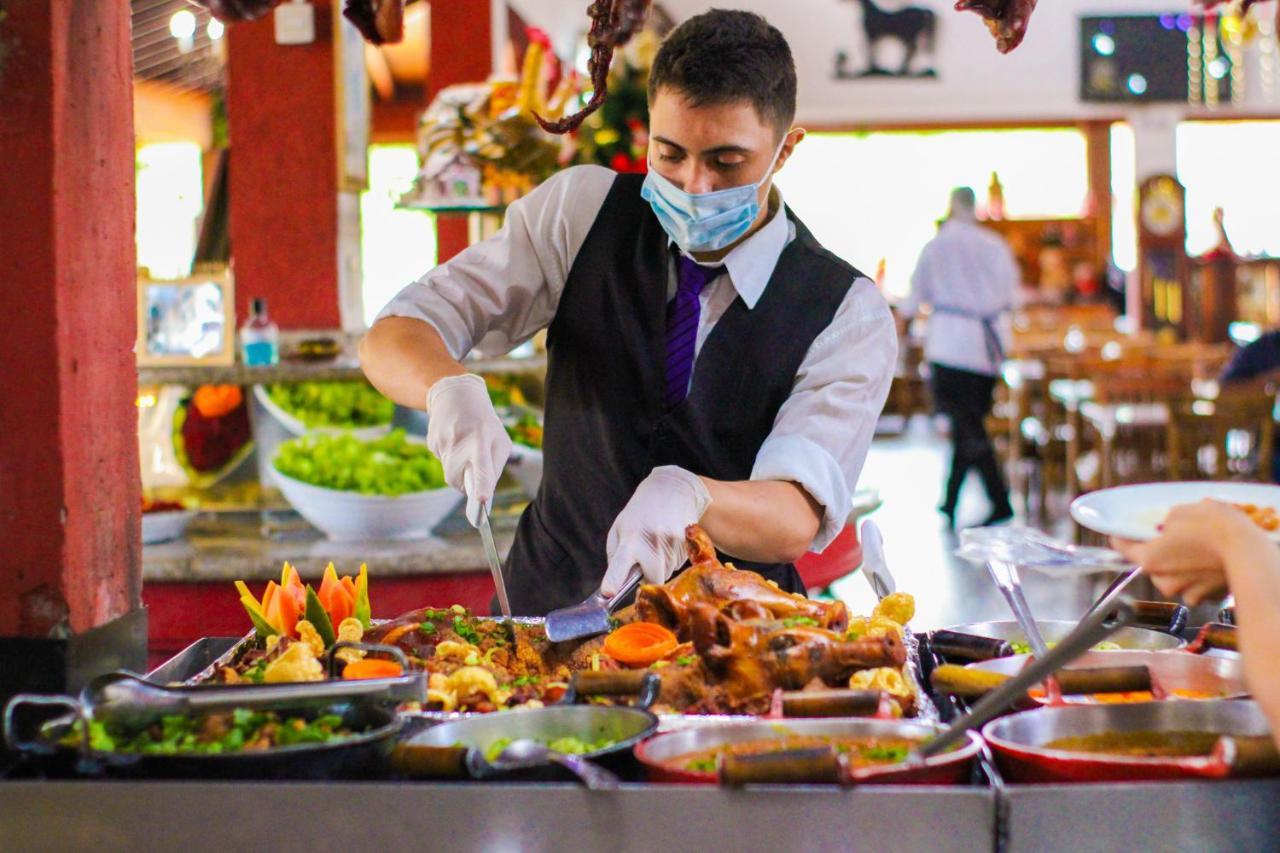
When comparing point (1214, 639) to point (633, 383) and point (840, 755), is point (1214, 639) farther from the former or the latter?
point (633, 383)

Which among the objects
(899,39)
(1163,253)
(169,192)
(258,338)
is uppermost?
(899,39)

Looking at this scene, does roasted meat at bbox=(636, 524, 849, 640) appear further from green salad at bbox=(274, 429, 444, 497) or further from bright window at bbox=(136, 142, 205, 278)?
bright window at bbox=(136, 142, 205, 278)

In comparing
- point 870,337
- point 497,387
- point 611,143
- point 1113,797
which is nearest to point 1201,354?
point 611,143

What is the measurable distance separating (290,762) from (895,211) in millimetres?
15170

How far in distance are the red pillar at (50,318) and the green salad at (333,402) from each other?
2.49 metres

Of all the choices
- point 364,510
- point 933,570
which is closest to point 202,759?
point 364,510

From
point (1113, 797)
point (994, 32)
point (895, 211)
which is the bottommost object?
point (1113, 797)

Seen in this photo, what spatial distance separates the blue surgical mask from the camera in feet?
7.52

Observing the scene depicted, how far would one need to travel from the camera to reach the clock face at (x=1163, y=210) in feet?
46.8

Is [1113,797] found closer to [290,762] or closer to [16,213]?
[290,762]

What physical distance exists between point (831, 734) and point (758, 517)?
0.66 m

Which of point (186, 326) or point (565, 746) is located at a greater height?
point (186, 326)

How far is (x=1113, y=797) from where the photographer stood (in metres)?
1.34

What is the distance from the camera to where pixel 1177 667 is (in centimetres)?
180
